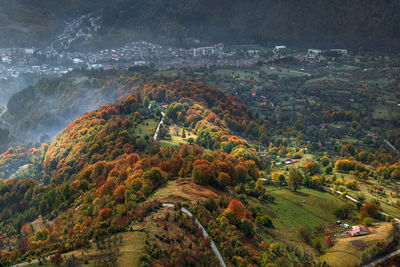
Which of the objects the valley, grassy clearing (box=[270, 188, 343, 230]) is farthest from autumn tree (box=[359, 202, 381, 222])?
grassy clearing (box=[270, 188, 343, 230])

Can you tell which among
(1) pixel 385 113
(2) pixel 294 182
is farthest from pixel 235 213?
(1) pixel 385 113

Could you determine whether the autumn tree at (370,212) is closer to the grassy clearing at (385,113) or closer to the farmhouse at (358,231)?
the farmhouse at (358,231)

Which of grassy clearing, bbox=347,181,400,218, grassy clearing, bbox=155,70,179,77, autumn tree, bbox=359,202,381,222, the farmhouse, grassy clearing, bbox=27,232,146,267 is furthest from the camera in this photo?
grassy clearing, bbox=155,70,179,77

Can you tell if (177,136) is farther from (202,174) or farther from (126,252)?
(126,252)

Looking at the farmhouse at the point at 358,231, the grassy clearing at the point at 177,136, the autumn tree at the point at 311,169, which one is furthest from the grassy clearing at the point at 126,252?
the autumn tree at the point at 311,169

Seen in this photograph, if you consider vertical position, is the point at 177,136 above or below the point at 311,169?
above

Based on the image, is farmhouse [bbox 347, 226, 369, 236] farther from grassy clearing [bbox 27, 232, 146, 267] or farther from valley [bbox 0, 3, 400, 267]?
grassy clearing [bbox 27, 232, 146, 267]
